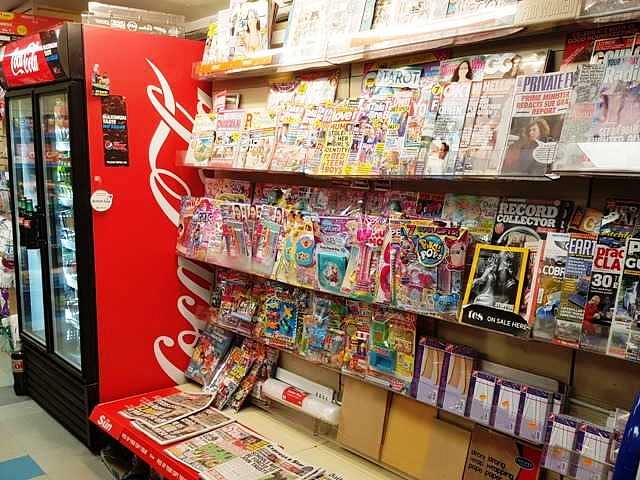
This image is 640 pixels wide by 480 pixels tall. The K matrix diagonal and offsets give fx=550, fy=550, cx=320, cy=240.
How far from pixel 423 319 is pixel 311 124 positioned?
1.05m

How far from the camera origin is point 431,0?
7.21 feet

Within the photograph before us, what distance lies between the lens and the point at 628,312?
5.42 ft

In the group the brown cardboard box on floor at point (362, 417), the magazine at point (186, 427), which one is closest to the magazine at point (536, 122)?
the brown cardboard box on floor at point (362, 417)

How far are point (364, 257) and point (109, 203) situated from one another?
1.63m

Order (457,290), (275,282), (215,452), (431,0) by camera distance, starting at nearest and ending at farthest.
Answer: (457,290) → (431,0) → (215,452) → (275,282)

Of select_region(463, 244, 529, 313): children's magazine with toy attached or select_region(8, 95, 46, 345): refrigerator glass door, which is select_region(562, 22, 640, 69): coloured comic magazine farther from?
select_region(8, 95, 46, 345): refrigerator glass door

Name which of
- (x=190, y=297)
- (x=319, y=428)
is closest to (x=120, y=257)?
(x=190, y=297)

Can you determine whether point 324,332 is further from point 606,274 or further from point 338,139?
point 606,274

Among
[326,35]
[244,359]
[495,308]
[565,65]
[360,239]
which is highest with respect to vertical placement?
[326,35]

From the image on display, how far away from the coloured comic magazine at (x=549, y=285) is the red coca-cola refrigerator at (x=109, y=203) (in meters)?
2.26

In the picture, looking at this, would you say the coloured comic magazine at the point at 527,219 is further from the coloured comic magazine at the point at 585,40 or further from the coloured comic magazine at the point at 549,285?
the coloured comic magazine at the point at 585,40

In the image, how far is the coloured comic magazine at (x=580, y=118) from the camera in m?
1.68

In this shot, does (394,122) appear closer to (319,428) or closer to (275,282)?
(275,282)

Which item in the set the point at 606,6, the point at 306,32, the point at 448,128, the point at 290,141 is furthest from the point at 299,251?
the point at 606,6
